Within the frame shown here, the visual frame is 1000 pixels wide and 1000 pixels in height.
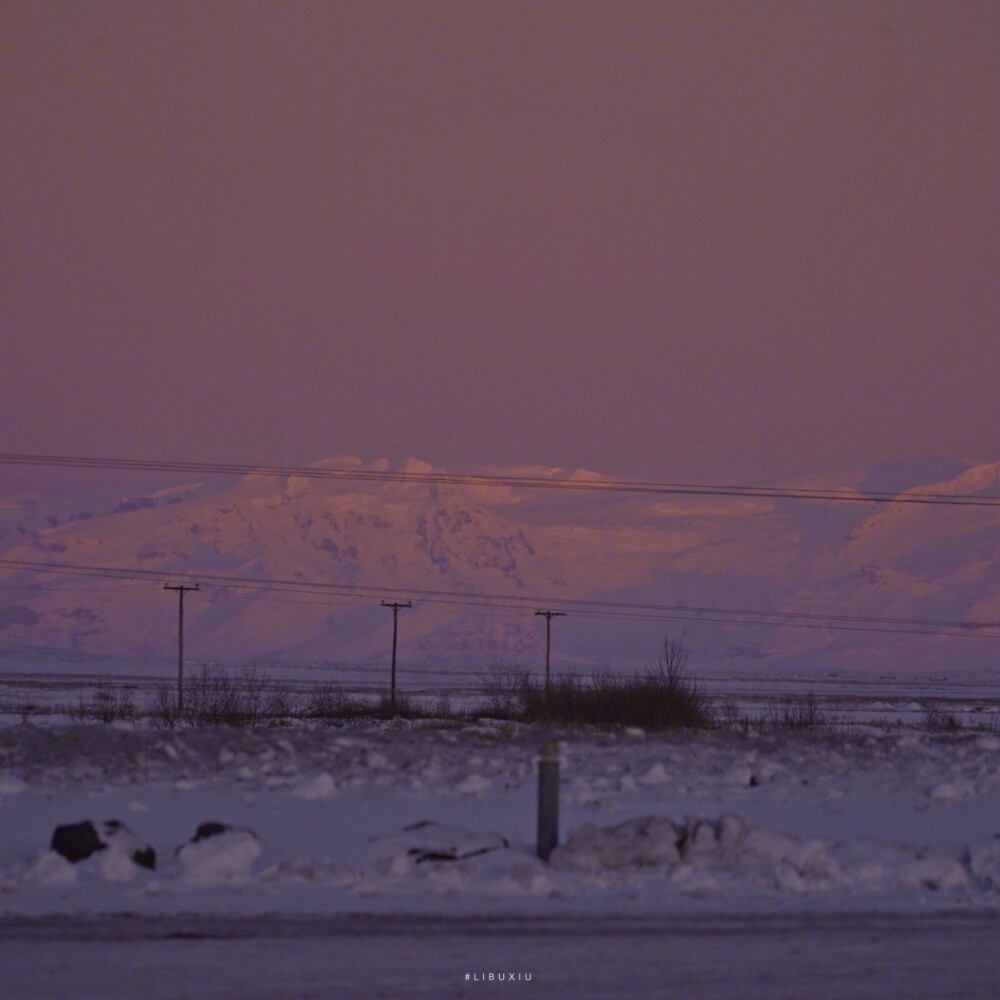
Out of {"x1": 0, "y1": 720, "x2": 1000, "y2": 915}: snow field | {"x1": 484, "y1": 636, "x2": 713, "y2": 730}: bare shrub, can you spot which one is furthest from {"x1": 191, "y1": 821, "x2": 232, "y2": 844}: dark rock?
{"x1": 484, "y1": 636, "x2": 713, "y2": 730}: bare shrub

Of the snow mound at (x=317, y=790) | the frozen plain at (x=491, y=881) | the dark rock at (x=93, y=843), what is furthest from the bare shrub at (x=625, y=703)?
the dark rock at (x=93, y=843)

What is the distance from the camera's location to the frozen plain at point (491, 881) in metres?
8.49

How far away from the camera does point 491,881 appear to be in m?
10.8

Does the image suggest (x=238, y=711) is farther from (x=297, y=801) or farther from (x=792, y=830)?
(x=792, y=830)

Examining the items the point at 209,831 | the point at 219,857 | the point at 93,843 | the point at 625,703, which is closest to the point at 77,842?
the point at 93,843

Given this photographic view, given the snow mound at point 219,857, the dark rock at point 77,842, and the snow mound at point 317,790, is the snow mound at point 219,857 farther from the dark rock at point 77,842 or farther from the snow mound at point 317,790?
the snow mound at point 317,790

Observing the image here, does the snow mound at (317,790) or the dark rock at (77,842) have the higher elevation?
the dark rock at (77,842)

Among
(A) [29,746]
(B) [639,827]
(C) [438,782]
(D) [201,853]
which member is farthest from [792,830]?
(A) [29,746]


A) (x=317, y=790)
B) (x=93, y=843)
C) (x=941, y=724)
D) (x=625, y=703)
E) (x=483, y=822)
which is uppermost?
(x=93, y=843)

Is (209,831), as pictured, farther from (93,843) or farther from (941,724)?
(941,724)

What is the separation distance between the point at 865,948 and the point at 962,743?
14.3m

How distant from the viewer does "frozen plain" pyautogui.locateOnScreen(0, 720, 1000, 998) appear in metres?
8.49

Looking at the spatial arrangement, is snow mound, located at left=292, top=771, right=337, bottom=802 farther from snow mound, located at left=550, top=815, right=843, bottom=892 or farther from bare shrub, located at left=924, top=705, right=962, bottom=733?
bare shrub, located at left=924, top=705, right=962, bottom=733

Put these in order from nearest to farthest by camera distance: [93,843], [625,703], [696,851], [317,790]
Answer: [93,843] < [696,851] < [317,790] < [625,703]
